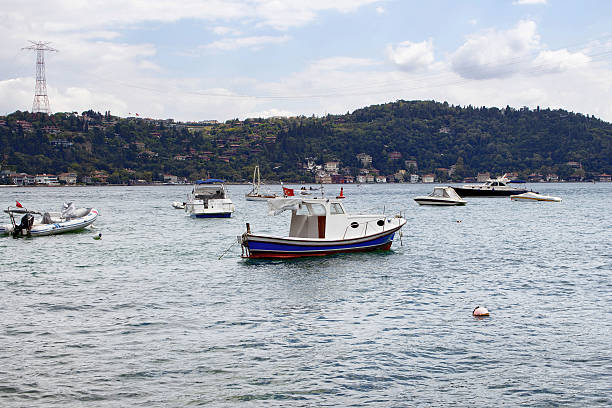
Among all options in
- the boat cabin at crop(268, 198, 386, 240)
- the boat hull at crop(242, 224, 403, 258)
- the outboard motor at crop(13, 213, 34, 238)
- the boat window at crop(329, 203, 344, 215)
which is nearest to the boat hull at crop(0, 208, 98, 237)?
the outboard motor at crop(13, 213, 34, 238)

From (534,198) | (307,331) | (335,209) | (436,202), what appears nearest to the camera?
(307,331)

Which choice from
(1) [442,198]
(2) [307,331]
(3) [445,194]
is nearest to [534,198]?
(3) [445,194]

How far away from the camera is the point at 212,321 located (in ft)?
64.3

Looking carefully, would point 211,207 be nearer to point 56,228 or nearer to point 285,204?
Answer: point 56,228

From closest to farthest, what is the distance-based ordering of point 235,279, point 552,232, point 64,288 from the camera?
point 64,288, point 235,279, point 552,232

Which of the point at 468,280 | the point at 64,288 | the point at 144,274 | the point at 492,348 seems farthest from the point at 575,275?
the point at 64,288

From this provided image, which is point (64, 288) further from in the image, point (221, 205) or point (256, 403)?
point (221, 205)

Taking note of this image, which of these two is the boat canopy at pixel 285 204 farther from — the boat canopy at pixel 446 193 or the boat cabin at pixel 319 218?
the boat canopy at pixel 446 193

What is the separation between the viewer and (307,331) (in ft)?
59.9

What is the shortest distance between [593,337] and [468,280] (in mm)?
9922

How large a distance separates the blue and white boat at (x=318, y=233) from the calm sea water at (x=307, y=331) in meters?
0.97

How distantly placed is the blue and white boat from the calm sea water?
3.17 feet

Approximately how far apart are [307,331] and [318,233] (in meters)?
15.0

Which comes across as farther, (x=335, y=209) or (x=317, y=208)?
(x=335, y=209)
